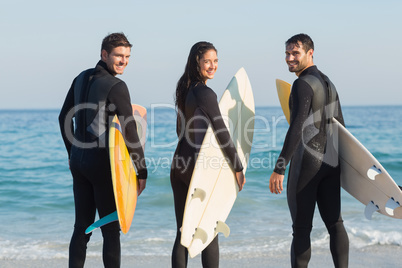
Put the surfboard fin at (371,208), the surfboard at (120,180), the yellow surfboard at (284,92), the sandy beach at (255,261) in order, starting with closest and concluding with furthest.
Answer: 1. the surfboard at (120,180)
2. the surfboard fin at (371,208)
3. the yellow surfboard at (284,92)
4. the sandy beach at (255,261)

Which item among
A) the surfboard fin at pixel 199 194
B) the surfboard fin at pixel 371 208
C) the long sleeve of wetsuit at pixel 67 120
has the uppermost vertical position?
the long sleeve of wetsuit at pixel 67 120

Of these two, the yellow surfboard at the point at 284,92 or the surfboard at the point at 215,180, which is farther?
the yellow surfboard at the point at 284,92

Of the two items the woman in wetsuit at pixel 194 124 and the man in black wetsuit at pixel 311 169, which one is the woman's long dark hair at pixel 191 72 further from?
the man in black wetsuit at pixel 311 169

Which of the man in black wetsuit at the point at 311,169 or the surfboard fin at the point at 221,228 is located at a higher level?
the man in black wetsuit at the point at 311,169

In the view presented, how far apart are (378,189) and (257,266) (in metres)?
1.41

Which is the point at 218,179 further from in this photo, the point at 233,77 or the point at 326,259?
the point at 326,259

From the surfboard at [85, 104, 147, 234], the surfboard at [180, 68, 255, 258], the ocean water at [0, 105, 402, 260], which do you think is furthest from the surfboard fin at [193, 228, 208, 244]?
the ocean water at [0, 105, 402, 260]

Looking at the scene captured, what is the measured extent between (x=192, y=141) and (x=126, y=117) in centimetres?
42

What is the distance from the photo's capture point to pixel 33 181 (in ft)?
31.8

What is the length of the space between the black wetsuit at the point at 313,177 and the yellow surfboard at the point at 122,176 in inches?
34.6

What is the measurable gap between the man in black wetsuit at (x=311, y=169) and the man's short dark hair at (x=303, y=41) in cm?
2

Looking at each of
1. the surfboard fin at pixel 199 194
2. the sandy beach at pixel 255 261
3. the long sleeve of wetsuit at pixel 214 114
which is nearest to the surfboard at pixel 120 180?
the surfboard fin at pixel 199 194

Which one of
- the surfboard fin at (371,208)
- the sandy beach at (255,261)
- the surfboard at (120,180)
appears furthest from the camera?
the sandy beach at (255,261)

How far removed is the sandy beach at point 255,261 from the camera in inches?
163
